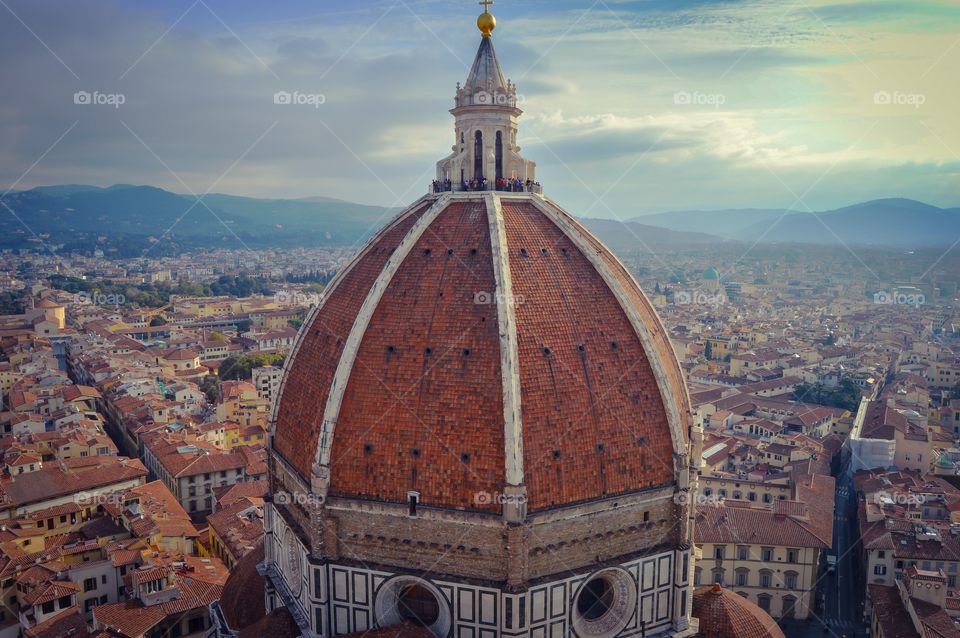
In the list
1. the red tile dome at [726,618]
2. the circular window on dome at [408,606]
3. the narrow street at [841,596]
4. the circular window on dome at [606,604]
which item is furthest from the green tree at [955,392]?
the circular window on dome at [408,606]

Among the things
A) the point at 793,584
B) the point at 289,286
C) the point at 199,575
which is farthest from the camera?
the point at 289,286

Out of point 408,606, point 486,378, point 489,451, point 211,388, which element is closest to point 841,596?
point 408,606

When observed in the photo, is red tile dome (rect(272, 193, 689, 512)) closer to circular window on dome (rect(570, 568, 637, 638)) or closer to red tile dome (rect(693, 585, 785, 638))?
circular window on dome (rect(570, 568, 637, 638))

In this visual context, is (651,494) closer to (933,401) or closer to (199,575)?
(199,575)

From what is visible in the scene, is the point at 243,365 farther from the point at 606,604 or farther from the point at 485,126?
the point at 606,604

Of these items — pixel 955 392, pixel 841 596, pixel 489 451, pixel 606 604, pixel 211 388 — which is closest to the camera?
pixel 489 451

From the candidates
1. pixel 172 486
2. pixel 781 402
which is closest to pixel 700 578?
pixel 172 486
